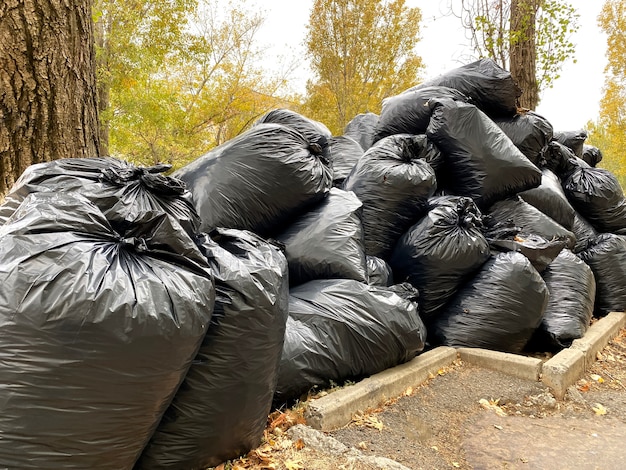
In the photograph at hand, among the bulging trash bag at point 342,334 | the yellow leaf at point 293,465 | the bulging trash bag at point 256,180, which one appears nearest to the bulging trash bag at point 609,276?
the bulging trash bag at point 342,334

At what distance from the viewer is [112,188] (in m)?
1.42

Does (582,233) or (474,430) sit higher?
(582,233)

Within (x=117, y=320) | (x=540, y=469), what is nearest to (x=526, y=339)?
(x=540, y=469)

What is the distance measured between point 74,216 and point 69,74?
4.16 feet

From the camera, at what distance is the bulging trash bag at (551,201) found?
12.7 feet

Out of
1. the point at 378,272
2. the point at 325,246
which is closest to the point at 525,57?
the point at 378,272

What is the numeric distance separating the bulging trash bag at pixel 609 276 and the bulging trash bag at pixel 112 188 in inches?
148

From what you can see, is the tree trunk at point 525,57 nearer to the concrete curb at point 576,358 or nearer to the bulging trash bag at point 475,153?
the bulging trash bag at point 475,153

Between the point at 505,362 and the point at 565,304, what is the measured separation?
3.17ft

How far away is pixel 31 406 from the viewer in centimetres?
106

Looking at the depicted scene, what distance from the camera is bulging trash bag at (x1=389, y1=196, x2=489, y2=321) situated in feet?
9.07

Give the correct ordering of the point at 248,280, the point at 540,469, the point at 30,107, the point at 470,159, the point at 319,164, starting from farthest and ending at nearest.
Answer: the point at 470,159, the point at 319,164, the point at 30,107, the point at 540,469, the point at 248,280

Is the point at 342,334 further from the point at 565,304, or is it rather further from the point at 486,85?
the point at 486,85

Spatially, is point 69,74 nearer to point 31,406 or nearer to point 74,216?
point 74,216
